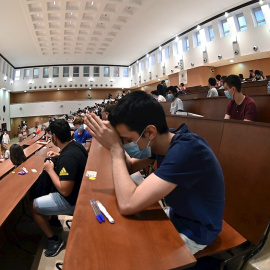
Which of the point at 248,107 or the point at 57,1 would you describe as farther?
the point at 57,1

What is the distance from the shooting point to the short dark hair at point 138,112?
1.03 m

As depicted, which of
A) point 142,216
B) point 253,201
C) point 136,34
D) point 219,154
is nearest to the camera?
point 142,216

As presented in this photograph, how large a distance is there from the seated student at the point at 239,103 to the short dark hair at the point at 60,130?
7.44ft

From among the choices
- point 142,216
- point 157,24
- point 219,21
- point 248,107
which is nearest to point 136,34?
point 157,24

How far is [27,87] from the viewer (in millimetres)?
20859

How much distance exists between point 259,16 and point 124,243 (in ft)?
39.0

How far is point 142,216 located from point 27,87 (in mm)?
23553

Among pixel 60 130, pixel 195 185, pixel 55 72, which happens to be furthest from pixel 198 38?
pixel 55 72

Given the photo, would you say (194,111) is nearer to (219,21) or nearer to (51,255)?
(51,255)

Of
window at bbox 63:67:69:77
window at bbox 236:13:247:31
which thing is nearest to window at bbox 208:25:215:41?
window at bbox 236:13:247:31

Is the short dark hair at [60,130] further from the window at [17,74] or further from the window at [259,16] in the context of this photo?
the window at [17,74]

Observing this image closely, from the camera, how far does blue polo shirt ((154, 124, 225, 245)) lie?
913 mm

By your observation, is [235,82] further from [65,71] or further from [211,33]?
[65,71]

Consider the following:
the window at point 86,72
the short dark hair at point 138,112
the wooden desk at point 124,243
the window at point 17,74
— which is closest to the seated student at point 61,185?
the wooden desk at point 124,243
